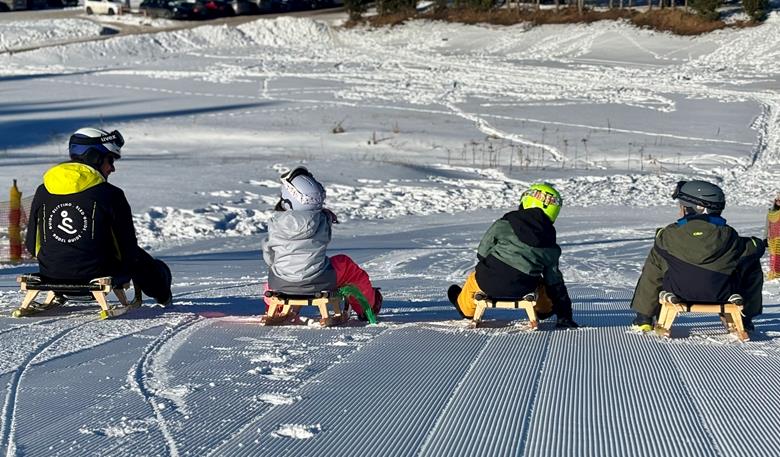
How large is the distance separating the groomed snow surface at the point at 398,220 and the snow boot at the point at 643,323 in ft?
0.81

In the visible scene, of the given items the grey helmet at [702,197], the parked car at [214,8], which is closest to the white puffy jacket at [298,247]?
the grey helmet at [702,197]

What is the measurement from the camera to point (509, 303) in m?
7.77

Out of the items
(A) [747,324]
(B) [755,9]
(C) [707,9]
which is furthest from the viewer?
(C) [707,9]

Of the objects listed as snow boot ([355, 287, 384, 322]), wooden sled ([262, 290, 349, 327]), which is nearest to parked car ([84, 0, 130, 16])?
snow boot ([355, 287, 384, 322])

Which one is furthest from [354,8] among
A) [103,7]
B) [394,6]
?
[103,7]

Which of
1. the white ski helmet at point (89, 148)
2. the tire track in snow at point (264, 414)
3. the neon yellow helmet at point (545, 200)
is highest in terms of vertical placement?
the white ski helmet at point (89, 148)

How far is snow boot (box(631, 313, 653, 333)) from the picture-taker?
779cm

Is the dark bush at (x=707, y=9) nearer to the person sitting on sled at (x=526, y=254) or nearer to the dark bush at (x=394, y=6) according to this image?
the dark bush at (x=394, y=6)

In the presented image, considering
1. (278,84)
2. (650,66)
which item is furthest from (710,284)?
(650,66)

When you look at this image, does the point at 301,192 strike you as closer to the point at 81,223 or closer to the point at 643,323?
the point at 81,223

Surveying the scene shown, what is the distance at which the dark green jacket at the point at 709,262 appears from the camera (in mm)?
7324

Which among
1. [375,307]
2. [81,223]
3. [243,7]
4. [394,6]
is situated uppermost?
[81,223]

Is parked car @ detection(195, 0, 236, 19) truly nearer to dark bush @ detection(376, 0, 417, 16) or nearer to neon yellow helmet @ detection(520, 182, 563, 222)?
dark bush @ detection(376, 0, 417, 16)

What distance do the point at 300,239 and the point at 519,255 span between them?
1589 mm
